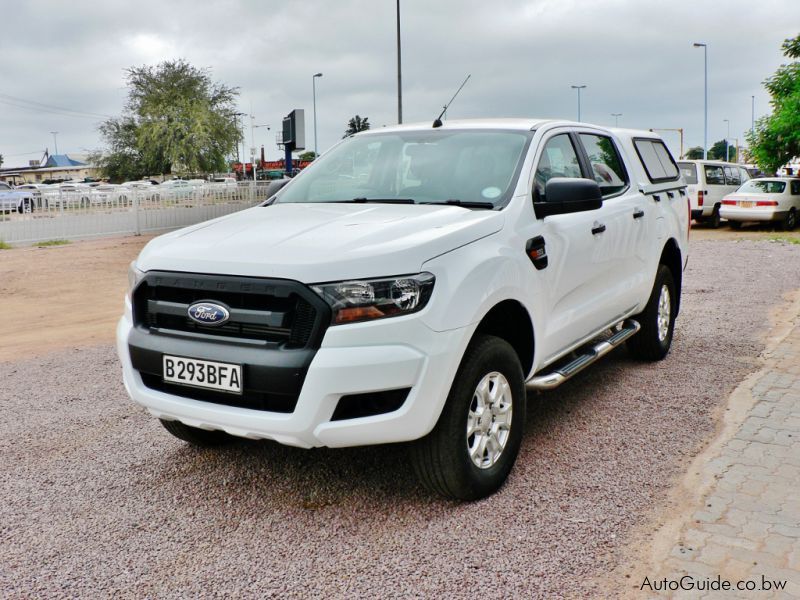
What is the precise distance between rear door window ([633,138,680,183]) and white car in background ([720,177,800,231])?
1601cm

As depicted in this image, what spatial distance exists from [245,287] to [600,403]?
3.01m

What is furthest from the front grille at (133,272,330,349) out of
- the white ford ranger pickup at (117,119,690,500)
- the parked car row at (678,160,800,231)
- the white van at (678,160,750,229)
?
the white van at (678,160,750,229)

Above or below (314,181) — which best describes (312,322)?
below

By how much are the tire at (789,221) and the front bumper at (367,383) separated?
21.5 metres

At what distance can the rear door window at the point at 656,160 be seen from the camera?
626 centimetres

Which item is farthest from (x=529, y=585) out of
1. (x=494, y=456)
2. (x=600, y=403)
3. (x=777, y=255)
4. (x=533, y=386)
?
(x=777, y=255)

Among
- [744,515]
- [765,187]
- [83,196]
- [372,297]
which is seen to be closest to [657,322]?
[744,515]

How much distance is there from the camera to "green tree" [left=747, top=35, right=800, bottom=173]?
86.0ft

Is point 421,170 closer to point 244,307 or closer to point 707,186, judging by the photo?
point 244,307

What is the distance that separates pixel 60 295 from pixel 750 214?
17.6 meters

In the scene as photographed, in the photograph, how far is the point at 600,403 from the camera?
5.44 metres

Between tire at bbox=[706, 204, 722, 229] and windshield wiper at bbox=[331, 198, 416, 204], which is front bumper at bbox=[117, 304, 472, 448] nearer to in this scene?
windshield wiper at bbox=[331, 198, 416, 204]

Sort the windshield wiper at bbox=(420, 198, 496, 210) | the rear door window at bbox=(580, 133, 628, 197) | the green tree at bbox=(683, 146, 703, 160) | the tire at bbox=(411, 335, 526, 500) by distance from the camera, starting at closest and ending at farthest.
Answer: the tire at bbox=(411, 335, 526, 500), the windshield wiper at bbox=(420, 198, 496, 210), the rear door window at bbox=(580, 133, 628, 197), the green tree at bbox=(683, 146, 703, 160)

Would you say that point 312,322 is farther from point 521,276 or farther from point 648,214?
point 648,214
